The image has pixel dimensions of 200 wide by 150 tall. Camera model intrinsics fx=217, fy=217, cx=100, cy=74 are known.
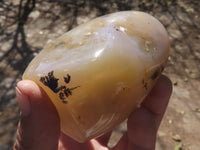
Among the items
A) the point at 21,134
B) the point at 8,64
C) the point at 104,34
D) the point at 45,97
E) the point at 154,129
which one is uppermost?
the point at 104,34

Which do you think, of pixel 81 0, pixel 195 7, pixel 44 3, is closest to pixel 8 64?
pixel 44 3

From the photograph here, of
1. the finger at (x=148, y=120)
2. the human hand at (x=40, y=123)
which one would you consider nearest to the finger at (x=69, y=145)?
the finger at (x=148, y=120)

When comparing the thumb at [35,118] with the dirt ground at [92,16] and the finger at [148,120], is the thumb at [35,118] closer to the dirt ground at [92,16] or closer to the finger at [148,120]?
the finger at [148,120]

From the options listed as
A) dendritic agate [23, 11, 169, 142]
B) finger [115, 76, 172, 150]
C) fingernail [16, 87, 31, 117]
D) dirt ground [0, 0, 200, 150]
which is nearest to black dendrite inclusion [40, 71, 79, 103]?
dendritic agate [23, 11, 169, 142]

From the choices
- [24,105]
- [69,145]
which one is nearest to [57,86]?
[24,105]

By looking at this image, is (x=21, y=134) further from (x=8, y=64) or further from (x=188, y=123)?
(x=8, y=64)

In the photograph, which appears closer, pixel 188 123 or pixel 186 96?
pixel 188 123

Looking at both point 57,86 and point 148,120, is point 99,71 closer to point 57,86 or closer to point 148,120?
point 57,86

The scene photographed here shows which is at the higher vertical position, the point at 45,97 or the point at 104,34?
the point at 104,34

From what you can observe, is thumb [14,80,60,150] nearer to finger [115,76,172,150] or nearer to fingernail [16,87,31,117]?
fingernail [16,87,31,117]
